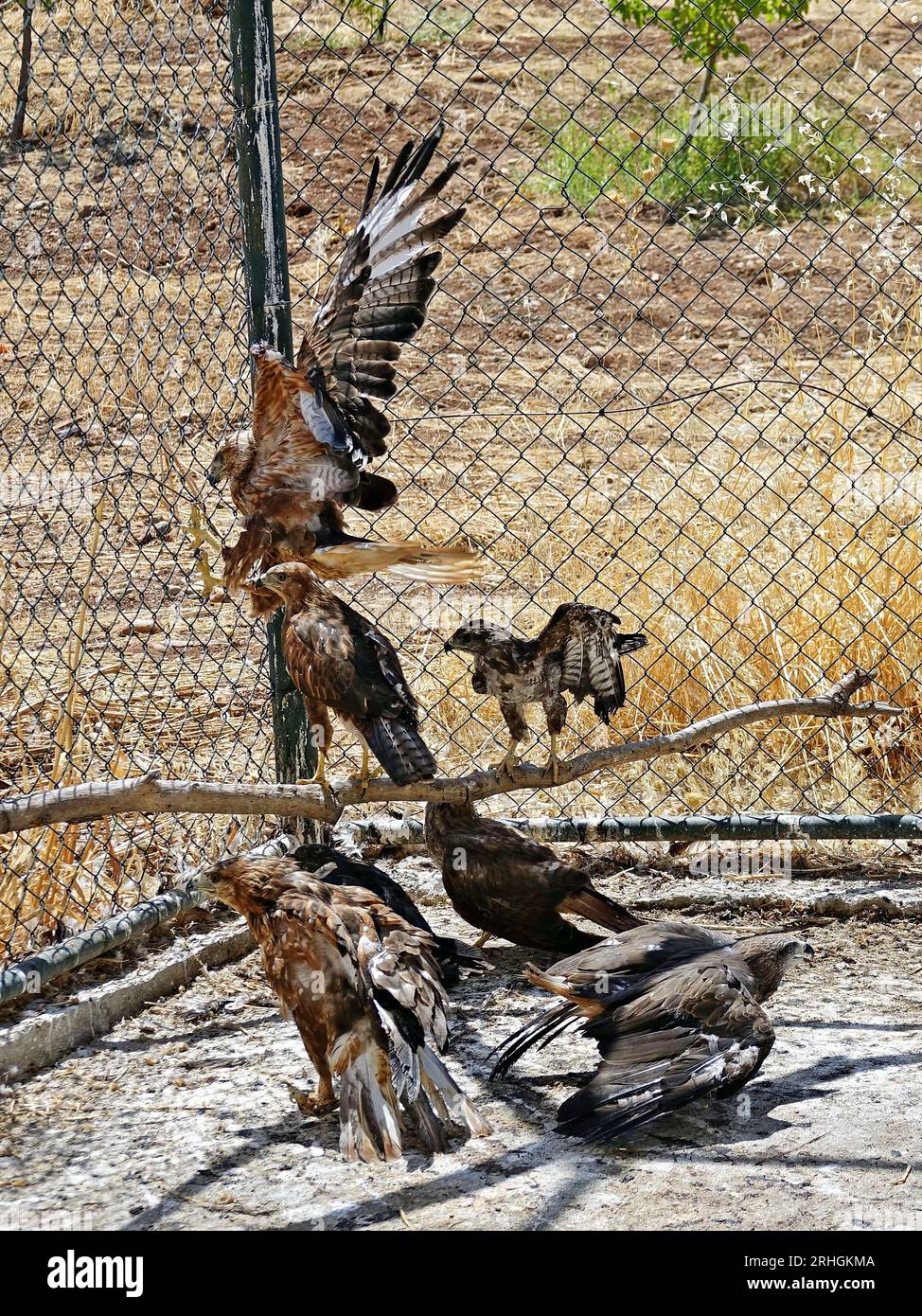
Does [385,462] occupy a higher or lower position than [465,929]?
higher

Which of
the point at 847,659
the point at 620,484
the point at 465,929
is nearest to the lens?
the point at 465,929

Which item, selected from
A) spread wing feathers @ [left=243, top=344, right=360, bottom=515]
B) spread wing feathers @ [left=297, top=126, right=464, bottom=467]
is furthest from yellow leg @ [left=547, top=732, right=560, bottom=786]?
spread wing feathers @ [left=297, top=126, right=464, bottom=467]

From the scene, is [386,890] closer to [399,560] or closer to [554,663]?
[554,663]

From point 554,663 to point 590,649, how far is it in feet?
0.35

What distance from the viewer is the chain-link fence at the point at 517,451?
4.64 metres

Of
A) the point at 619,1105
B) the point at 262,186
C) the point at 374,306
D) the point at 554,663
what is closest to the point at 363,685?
the point at 554,663

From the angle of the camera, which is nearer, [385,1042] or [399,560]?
[385,1042]

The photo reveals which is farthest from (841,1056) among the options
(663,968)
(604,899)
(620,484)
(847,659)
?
(620,484)

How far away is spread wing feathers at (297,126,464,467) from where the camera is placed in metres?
3.55

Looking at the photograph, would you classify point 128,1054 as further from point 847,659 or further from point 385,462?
point 385,462

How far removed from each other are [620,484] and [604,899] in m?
4.09

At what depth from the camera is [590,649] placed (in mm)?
3588

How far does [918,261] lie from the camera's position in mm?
8234

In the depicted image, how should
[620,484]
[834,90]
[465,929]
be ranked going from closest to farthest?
1. [465,929]
2. [620,484]
3. [834,90]
